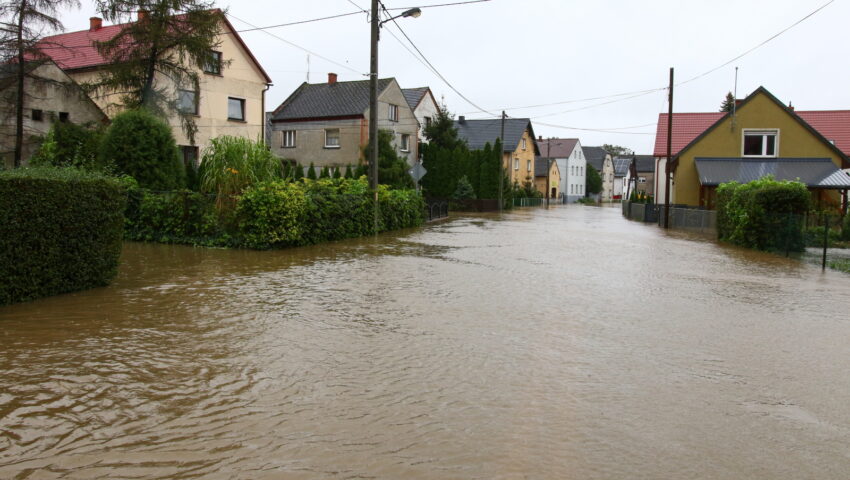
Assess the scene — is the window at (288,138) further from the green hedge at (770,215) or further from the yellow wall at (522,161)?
the green hedge at (770,215)

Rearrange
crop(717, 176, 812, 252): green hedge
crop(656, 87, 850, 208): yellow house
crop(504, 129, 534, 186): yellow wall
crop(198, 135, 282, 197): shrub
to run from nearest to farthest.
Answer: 1. crop(198, 135, 282, 197): shrub
2. crop(717, 176, 812, 252): green hedge
3. crop(656, 87, 850, 208): yellow house
4. crop(504, 129, 534, 186): yellow wall

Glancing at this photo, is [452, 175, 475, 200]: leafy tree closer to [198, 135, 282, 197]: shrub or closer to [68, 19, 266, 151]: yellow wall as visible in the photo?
[68, 19, 266, 151]: yellow wall

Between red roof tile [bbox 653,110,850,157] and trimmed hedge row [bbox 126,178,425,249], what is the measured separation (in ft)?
91.8

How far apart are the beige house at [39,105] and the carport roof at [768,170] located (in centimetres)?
3000

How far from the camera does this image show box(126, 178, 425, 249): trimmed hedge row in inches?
603

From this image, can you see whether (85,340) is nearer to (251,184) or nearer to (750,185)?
(251,184)

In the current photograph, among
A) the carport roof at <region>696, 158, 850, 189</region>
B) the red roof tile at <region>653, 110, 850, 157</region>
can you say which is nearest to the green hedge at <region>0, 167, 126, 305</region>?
the carport roof at <region>696, 158, 850, 189</region>

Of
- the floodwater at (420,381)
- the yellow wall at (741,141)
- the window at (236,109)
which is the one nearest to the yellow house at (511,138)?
the yellow wall at (741,141)

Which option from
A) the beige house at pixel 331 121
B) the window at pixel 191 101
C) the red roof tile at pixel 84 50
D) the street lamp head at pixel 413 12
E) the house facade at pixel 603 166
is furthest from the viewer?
the house facade at pixel 603 166

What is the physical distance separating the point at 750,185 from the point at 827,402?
16683 mm

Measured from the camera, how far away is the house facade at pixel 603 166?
4218 inches

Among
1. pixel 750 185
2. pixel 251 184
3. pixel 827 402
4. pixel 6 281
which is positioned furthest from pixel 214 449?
pixel 750 185

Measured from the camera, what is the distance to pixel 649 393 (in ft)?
17.4

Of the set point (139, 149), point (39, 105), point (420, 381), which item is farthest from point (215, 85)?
point (420, 381)
